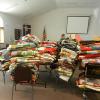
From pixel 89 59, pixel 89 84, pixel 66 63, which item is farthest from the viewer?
pixel 66 63

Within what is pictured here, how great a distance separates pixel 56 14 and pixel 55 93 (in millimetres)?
6830

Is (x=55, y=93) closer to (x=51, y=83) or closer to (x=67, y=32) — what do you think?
(x=51, y=83)

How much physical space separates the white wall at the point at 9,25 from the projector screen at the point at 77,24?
323 cm

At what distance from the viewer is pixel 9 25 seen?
303 inches

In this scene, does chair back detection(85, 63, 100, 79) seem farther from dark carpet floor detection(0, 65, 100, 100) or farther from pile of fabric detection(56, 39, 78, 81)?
dark carpet floor detection(0, 65, 100, 100)

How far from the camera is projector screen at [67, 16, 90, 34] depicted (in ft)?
27.7

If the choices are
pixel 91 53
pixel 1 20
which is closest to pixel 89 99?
pixel 91 53

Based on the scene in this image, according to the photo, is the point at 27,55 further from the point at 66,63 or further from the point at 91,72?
the point at 91,72

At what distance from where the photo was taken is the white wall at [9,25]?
7.31 metres

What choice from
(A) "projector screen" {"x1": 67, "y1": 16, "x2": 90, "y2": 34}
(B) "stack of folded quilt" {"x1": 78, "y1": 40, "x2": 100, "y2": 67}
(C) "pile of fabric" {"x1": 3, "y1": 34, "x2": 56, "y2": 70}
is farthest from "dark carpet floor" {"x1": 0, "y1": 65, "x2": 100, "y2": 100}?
(A) "projector screen" {"x1": 67, "y1": 16, "x2": 90, "y2": 34}

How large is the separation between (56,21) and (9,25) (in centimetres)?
297

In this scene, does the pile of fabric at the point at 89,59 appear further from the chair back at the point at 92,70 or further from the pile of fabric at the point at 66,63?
the pile of fabric at the point at 66,63

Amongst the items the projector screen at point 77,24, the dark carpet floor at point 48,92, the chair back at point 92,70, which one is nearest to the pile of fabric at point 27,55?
the dark carpet floor at point 48,92

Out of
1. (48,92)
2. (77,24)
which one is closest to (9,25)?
(77,24)
